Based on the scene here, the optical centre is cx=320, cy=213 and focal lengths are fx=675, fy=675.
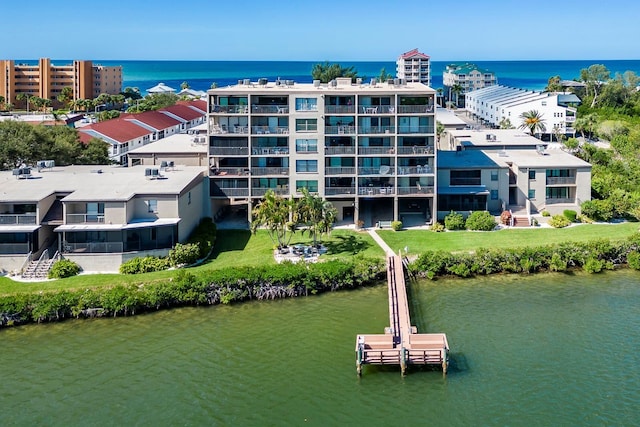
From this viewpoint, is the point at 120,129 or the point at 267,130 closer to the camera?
the point at 267,130

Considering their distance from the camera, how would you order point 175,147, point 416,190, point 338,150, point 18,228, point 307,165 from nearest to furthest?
point 18,228
point 416,190
point 338,150
point 307,165
point 175,147

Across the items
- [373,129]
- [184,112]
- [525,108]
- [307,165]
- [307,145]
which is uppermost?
[184,112]

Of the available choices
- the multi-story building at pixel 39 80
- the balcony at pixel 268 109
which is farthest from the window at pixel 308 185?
the multi-story building at pixel 39 80

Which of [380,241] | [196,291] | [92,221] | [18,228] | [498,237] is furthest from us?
[498,237]

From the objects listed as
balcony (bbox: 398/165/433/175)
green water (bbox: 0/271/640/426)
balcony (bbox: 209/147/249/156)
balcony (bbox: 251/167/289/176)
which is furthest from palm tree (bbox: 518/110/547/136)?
green water (bbox: 0/271/640/426)

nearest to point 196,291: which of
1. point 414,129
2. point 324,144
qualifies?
point 324,144

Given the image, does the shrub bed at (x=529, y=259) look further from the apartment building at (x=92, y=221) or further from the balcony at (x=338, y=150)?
the apartment building at (x=92, y=221)

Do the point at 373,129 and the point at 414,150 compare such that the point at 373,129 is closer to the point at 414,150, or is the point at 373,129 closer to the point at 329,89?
the point at 414,150

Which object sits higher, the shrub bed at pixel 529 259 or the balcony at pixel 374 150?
the balcony at pixel 374 150

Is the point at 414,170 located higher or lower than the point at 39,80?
lower
